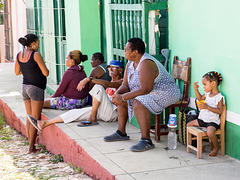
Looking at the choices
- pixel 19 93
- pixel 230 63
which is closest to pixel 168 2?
pixel 230 63

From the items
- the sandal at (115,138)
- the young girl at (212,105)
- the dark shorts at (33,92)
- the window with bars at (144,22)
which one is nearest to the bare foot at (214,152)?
Answer: the young girl at (212,105)

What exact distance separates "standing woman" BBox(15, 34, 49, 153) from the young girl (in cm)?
246

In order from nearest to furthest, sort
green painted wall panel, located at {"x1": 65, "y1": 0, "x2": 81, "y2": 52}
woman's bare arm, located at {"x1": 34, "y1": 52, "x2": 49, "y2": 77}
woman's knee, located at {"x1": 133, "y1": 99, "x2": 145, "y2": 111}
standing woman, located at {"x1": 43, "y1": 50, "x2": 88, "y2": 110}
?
woman's knee, located at {"x1": 133, "y1": 99, "x2": 145, "y2": 111} < woman's bare arm, located at {"x1": 34, "y1": 52, "x2": 49, "y2": 77} < standing woman, located at {"x1": 43, "y1": 50, "x2": 88, "y2": 110} < green painted wall panel, located at {"x1": 65, "y1": 0, "x2": 81, "y2": 52}

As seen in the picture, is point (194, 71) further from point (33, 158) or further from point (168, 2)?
point (33, 158)

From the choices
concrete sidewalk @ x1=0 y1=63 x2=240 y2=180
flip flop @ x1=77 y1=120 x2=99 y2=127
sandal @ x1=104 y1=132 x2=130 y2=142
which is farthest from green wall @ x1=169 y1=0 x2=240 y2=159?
flip flop @ x1=77 y1=120 x2=99 y2=127

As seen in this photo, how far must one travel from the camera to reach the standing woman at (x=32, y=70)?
6.08 meters

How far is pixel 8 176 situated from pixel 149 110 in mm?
1892

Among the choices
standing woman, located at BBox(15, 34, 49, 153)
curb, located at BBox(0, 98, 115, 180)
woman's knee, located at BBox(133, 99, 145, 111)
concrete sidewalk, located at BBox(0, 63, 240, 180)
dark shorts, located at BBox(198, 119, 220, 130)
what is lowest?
curb, located at BBox(0, 98, 115, 180)

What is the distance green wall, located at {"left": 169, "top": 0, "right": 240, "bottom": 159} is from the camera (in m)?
4.44

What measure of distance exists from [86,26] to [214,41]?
11.6 feet

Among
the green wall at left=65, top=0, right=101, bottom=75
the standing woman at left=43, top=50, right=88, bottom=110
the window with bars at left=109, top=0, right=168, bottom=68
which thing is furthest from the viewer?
the green wall at left=65, top=0, right=101, bottom=75

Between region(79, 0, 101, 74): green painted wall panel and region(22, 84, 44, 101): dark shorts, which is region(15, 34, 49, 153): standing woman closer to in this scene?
region(22, 84, 44, 101): dark shorts

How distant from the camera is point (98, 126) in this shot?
20.2 ft

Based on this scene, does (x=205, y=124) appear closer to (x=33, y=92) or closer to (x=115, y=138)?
(x=115, y=138)
